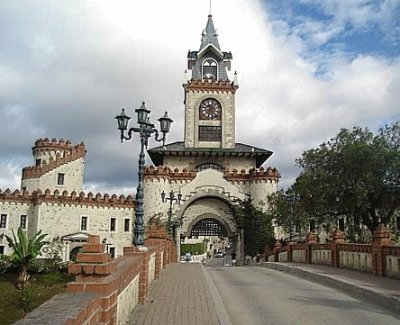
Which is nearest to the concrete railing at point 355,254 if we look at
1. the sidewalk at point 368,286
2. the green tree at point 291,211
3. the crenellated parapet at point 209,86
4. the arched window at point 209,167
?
the sidewalk at point 368,286

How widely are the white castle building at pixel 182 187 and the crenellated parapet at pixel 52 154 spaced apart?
0.12 metres

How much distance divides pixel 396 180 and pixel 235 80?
76.8 ft

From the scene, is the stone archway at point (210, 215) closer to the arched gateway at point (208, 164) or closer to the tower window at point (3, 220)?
the arched gateway at point (208, 164)

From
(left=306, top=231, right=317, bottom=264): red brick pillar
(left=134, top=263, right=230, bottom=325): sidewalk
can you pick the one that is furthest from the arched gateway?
(left=134, top=263, right=230, bottom=325): sidewalk

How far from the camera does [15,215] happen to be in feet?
130

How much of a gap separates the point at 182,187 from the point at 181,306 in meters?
29.6

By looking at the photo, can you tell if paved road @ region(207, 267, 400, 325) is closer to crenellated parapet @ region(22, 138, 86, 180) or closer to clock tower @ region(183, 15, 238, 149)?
clock tower @ region(183, 15, 238, 149)

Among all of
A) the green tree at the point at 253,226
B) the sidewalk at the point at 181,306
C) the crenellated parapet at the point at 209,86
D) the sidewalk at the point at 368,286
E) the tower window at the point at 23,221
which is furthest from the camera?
the crenellated parapet at the point at 209,86

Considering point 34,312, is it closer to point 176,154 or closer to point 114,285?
point 114,285

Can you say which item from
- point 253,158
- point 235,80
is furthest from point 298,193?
point 235,80

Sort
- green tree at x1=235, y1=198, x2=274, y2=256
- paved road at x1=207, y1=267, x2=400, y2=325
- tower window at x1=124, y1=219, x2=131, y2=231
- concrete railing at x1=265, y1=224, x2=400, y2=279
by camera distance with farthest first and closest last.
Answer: tower window at x1=124, y1=219, x2=131, y2=231
green tree at x1=235, y1=198, x2=274, y2=256
concrete railing at x1=265, y1=224, x2=400, y2=279
paved road at x1=207, y1=267, x2=400, y2=325

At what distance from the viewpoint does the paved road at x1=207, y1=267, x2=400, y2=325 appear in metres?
9.87

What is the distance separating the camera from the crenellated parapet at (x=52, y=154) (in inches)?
1857

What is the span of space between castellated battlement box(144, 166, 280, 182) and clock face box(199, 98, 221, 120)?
25.1 ft
